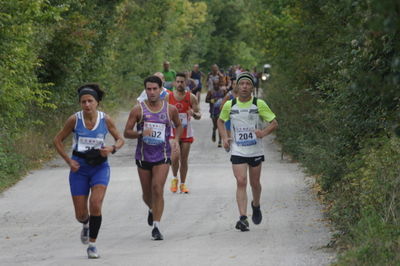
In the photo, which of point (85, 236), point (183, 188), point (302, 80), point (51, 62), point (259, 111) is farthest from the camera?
point (51, 62)

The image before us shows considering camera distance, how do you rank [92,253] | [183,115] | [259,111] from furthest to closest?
[183,115] < [259,111] < [92,253]

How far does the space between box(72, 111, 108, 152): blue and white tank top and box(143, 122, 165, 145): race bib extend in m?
1.12

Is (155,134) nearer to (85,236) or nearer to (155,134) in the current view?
(155,134)

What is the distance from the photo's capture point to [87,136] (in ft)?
32.4

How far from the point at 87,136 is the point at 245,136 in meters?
2.48

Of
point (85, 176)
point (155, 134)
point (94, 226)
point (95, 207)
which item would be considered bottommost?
point (94, 226)

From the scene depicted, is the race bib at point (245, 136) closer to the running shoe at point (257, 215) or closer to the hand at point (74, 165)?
the running shoe at point (257, 215)

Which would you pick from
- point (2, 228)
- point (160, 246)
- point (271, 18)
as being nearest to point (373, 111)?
point (160, 246)

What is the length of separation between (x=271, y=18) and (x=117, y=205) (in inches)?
627

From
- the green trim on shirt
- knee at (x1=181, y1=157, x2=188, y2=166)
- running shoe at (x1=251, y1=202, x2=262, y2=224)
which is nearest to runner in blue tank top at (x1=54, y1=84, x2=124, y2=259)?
the green trim on shirt

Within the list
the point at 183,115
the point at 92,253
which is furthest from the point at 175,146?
the point at 183,115

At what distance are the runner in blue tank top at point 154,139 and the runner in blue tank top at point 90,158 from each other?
1039 millimetres

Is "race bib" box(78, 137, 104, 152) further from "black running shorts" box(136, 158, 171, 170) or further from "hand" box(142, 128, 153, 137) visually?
"black running shorts" box(136, 158, 171, 170)

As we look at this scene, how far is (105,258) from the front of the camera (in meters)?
9.77
